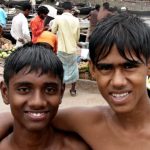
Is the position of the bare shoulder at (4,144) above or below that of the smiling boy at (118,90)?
below

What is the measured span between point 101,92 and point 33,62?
392 millimetres

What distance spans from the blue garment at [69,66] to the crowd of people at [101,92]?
4765mm

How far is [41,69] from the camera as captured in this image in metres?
2.10

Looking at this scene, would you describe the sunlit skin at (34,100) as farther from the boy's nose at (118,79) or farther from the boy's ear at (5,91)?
the boy's nose at (118,79)

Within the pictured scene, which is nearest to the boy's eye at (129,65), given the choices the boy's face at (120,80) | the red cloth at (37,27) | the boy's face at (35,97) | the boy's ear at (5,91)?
the boy's face at (120,80)

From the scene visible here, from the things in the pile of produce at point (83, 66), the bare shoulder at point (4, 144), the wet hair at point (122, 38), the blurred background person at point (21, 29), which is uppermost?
the wet hair at point (122, 38)

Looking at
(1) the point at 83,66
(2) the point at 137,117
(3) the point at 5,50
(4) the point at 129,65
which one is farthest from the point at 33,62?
(3) the point at 5,50

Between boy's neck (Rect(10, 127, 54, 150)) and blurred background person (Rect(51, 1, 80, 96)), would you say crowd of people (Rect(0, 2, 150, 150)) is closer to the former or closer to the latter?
boy's neck (Rect(10, 127, 54, 150))

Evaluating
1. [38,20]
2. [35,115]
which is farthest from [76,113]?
[38,20]

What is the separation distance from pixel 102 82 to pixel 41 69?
332 millimetres

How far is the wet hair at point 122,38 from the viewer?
6.50ft

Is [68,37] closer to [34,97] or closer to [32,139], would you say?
[32,139]

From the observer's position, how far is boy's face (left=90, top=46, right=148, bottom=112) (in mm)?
1952

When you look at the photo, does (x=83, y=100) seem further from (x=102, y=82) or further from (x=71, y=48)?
(x=102, y=82)
